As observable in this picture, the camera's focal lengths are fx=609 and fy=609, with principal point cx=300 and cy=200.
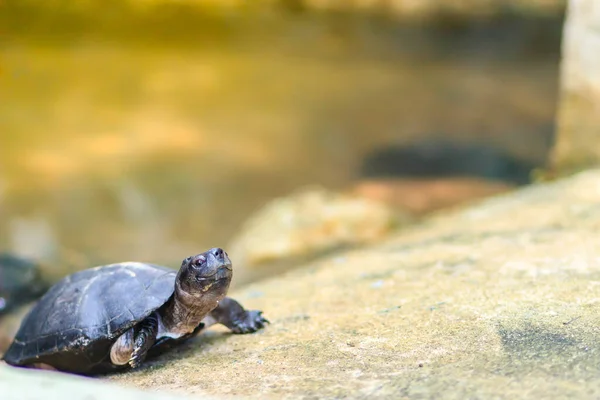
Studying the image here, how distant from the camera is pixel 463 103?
40.8 feet

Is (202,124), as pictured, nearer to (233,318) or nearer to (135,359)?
(233,318)

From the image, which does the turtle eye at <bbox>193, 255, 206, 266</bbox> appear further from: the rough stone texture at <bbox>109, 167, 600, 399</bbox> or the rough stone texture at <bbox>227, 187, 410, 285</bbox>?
the rough stone texture at <bbox>227, 187, 410, 285</bbox>

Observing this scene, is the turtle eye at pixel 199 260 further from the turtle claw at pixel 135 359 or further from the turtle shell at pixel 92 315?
the turtle claw at pixel 135 359

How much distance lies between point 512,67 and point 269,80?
5.70 metres

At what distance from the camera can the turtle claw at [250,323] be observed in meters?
2.83

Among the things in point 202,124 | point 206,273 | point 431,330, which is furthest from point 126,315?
point 202,124

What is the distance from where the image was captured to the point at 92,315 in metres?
2.56

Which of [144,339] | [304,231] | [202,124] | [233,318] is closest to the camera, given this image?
[144,339]

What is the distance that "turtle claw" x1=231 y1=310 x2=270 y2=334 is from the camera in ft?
9.29

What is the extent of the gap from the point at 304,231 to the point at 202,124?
569 cm

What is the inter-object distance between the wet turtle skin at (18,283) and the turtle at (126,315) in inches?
102

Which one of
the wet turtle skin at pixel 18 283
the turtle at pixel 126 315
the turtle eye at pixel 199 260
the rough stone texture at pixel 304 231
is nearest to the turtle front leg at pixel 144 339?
the turtle at pixel 126 315

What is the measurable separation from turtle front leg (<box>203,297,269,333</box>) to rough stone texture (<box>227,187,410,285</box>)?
224 centimetres

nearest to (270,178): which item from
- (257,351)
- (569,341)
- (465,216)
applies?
(465,216)
